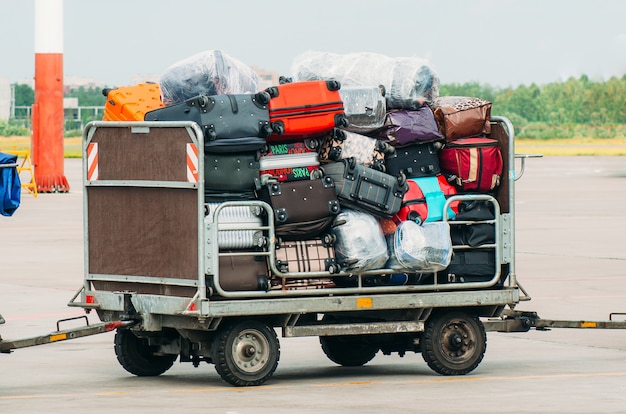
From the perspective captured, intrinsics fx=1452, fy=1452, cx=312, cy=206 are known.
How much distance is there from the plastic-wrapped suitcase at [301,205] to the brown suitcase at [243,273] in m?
0.36

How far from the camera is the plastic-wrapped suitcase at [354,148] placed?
1177 centimetres

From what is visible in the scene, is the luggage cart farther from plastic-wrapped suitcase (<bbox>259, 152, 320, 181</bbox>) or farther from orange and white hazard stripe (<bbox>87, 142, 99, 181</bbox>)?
plastic-wrapped suitcase (<bbox>259, 152, 320, 181</bbox>)

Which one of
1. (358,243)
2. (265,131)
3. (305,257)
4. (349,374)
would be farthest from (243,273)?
(349,374)

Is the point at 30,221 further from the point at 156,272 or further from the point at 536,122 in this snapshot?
the point at 536,122

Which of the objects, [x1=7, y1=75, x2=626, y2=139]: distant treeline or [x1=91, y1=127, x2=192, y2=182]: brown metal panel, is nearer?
[x1=91, y1=127, x2=192, y2=182]: brown metal panel

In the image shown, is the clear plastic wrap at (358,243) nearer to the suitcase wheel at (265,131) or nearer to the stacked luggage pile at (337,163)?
the stacked luggage pile at (337,163)

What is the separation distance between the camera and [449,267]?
39.9 feet

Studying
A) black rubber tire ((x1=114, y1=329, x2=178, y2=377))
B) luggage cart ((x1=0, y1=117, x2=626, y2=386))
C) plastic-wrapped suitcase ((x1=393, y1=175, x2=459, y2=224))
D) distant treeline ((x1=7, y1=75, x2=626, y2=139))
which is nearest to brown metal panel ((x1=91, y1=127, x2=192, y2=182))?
luggage cart ((x1=0, y1=117, x2=626, y2=386))

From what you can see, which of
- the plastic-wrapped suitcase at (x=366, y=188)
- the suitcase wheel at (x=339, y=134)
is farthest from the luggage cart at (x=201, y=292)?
the suitcase wheel at (x=339, y=134)

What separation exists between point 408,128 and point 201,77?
5.80 ft

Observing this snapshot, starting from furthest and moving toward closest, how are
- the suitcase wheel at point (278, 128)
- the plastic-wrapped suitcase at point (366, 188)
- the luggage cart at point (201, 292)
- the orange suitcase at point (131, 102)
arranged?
the orange suitcase at point (131, 102) → the plastic-wrapped suitcase at point (366, 188) → the suitcase wheel at point (278, 128) → the luggage cart at point (201, 292)

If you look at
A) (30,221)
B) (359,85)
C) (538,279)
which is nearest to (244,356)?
(359,85)

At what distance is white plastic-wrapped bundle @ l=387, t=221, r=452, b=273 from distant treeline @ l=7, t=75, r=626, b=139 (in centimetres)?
12346

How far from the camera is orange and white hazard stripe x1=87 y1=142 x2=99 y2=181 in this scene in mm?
11766
